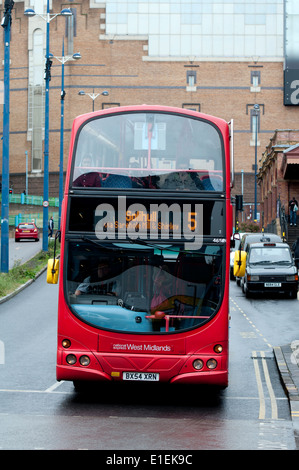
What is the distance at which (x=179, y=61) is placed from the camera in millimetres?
81438

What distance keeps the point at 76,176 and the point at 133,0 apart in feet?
243

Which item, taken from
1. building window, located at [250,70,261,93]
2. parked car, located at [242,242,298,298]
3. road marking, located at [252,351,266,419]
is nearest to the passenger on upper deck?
road marking, located at [252,351,266,419]

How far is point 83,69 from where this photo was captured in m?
81.2

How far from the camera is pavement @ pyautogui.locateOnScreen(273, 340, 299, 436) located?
10318 mm

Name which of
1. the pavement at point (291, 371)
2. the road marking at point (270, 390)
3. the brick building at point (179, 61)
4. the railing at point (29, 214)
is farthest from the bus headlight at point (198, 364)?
the brick building at point (179, 61)

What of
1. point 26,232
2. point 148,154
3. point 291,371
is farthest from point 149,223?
point 26,232

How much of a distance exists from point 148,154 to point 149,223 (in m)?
1.01

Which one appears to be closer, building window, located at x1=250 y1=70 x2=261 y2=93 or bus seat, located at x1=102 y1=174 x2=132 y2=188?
bus seat, located at x1=102 y1=174 x2=132 y2=188

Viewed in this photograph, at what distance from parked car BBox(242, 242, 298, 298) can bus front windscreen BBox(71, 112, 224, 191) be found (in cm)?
Result: 1595

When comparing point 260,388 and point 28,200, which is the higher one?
point 28,200

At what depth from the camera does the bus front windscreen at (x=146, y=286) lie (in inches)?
416

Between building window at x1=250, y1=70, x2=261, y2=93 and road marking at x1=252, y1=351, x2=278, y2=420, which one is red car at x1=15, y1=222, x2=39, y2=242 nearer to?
building window at x1=250, y1=70, x2=261, y2=93

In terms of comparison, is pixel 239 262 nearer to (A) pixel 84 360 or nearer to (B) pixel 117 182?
(B) pixel 117 182
